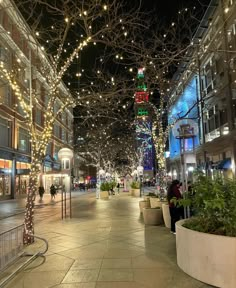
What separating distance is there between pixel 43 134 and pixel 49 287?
16.9 feet

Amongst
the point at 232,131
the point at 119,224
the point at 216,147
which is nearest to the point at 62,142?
the point at 216,147

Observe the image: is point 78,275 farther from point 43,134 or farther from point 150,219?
point 150,219

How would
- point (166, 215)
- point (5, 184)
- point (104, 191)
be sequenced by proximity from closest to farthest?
1. point (166, 215)
2. point (104, 191)
3. point (5, 184)

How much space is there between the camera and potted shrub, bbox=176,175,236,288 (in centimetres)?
530

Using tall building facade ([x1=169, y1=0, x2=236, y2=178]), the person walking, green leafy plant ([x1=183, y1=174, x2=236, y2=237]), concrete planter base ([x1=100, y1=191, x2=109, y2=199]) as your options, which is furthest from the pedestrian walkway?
concrete planter base ([x1=100, y1=191, x2=109, y2=199])

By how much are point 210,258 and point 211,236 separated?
1.17 feet

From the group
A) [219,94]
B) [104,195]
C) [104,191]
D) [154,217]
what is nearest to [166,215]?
[154,217]

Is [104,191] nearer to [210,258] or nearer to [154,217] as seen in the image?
[154,217]

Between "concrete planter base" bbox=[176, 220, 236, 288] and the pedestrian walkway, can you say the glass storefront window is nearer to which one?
the pedestrian walkway

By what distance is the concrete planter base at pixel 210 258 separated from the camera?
5258 millimetres

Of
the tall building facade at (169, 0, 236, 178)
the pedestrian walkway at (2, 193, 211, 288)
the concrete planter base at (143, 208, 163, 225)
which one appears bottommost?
the pedestrian walkway at (2, 193, 211, 288)

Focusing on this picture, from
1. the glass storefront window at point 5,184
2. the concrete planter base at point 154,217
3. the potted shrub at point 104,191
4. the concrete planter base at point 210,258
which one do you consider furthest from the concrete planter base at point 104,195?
the concrete planter base at point 210,258

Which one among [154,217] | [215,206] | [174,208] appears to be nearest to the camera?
[215,206]

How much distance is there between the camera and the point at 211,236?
5.48 m
